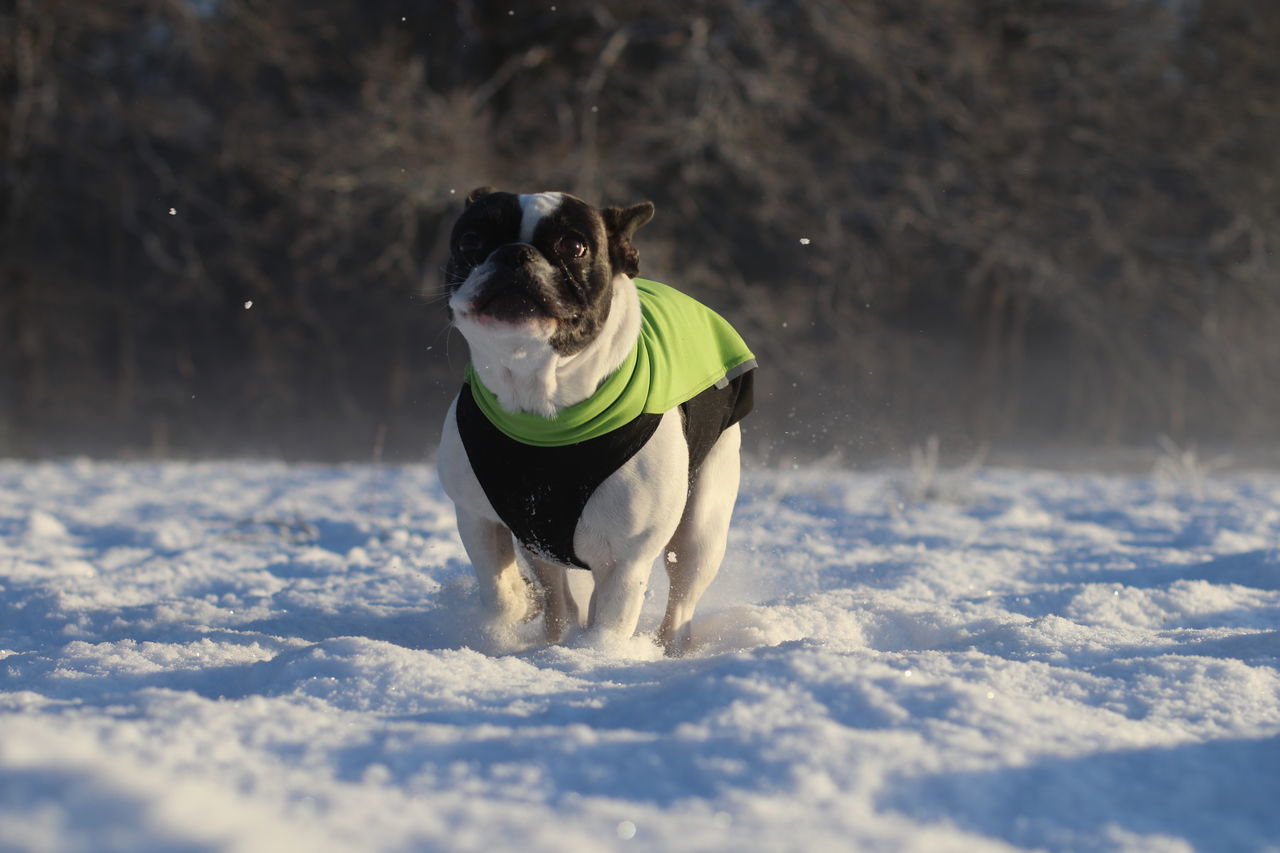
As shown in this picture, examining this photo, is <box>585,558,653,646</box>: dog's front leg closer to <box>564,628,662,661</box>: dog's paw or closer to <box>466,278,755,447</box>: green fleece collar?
<box>564,628,662,661</box>: dog's paw

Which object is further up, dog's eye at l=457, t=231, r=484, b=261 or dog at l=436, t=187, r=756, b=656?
dog's eye at l=457, t=231, r=484, b=261

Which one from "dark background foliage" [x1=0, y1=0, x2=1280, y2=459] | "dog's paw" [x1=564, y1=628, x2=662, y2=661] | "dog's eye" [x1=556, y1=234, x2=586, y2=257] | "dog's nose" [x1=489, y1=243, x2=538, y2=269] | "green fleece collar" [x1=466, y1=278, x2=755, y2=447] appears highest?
"dark background foliage" [x1=0, y1=0, x2=1280, y2=459]

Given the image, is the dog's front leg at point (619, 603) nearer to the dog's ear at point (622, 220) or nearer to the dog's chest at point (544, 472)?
the dog's chest at point (544, 472)

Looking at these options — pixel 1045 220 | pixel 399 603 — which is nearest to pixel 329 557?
pixel 399 603

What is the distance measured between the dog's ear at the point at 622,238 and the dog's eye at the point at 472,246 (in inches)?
14.0

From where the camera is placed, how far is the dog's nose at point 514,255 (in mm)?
2734

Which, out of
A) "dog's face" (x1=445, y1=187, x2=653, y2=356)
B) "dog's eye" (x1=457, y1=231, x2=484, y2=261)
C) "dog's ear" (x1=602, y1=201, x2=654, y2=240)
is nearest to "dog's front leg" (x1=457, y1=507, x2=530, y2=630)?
"dog's face" (x1=445, y1=187, x2=653, y2=356)

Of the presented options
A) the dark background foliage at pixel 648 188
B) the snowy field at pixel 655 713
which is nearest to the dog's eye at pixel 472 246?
the snowy field at pixel 655 713

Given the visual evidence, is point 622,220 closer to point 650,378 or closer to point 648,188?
point 650,378

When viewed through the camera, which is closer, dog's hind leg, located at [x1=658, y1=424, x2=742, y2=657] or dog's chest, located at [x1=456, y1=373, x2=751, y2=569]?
dog's chest, located at [x1=456, y1=373, x2=751, y2=569]

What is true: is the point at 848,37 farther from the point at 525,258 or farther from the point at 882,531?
the point at 525,258

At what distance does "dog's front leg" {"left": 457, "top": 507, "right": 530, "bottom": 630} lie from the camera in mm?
3133

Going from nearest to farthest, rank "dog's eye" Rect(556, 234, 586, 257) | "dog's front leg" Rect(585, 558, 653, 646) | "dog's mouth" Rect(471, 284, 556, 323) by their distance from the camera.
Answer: "dog's mouth" Rect(471, 284, 556, 323)
"dog's eye" Rect(556, 234, 586, 257)
"dog's front leg" Rect(585, 558, 653, 646)

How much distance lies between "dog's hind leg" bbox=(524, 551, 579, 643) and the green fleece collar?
641 mm
